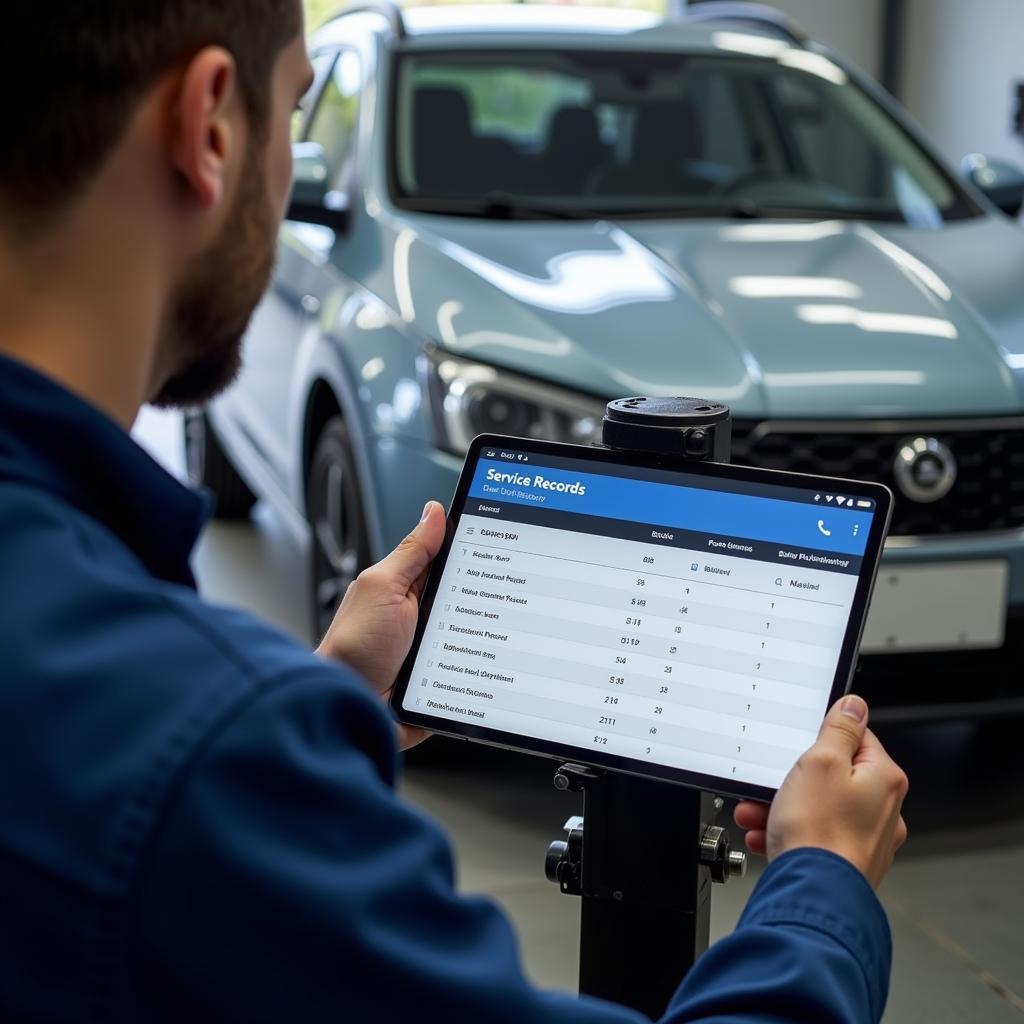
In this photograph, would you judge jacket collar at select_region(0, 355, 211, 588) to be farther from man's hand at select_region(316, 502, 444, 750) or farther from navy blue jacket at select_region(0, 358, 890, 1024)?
man's hand at select_region(316, 502, 444, 750)

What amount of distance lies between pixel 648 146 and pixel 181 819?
328 cm

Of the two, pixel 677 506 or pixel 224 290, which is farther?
Result: pixel 677 506

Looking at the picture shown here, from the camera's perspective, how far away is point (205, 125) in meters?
0.82

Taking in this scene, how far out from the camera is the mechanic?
0.67m

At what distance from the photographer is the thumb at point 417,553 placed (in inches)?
54.4

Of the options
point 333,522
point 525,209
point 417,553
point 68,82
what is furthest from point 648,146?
point 68,82

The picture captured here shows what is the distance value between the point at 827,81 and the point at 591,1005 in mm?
3517

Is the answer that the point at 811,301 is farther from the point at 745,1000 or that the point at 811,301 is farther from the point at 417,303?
the point at 745,1000

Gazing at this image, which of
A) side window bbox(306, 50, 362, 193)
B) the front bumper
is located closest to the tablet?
the front bumper

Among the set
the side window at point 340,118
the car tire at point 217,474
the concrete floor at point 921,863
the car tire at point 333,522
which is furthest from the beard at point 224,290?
the car tire at point 217,474

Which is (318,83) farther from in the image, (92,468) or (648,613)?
(92,468)

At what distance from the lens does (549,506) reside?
4.48 feet

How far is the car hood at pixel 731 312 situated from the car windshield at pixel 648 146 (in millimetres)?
268

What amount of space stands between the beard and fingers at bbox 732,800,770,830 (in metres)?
0.51
